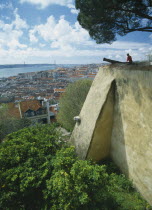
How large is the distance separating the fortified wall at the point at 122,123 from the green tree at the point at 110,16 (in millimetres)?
2561

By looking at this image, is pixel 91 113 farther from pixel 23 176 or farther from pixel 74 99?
pixel 74 99

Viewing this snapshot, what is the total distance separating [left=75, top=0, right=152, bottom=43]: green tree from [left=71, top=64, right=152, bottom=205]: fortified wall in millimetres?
2561

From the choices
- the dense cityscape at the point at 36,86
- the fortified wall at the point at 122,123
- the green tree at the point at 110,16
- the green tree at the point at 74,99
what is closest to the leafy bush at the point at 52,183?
the fortified wall at the point at 122,123

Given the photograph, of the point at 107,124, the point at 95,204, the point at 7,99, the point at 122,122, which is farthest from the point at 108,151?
the point at 7,99

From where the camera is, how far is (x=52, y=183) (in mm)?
4523

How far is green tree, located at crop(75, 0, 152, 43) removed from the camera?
6871mm

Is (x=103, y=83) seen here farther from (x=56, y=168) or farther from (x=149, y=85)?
(x=56, y=168)

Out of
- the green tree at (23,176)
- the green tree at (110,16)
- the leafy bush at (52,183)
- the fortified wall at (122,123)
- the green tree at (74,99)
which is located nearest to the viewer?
the leafy bush at (52,183)

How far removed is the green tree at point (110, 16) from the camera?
6871mm

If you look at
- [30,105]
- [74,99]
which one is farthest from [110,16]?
[30,105]

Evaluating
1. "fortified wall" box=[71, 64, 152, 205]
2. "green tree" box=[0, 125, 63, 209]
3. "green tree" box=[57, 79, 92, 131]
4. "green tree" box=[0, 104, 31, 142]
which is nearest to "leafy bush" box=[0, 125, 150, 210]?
"green tree" box=[0, 125, 63, 209]

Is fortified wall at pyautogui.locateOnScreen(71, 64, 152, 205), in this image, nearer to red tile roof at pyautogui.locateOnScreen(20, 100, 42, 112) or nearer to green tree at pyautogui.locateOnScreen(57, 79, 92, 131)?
green tree at pyautogui.locateOnScreen(57, 79, 92, 131)

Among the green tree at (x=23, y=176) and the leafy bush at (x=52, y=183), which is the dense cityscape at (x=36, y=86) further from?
the leafy bush at (x=52, y=183)

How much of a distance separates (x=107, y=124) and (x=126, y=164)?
234cm
